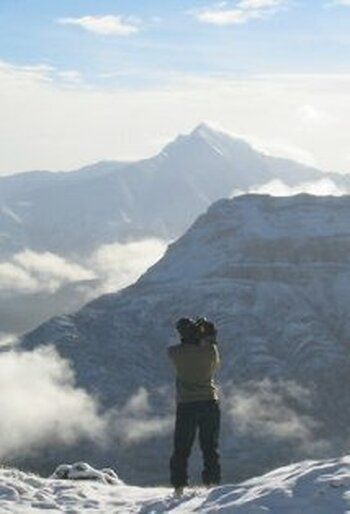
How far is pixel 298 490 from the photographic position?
863 inches

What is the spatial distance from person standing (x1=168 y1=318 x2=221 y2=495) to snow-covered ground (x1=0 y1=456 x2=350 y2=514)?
3.18 feet

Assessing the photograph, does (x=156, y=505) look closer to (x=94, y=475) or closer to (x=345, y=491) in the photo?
(x=345, y=491)

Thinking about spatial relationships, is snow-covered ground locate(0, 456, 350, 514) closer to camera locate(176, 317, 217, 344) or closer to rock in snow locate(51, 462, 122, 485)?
camera locate(176, 317, 217, 344)

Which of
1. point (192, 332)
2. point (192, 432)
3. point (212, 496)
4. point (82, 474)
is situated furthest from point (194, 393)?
point (82, 474)

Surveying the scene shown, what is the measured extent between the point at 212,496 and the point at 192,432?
76.0 inches

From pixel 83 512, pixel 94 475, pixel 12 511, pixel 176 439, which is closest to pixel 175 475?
pixel 176 439

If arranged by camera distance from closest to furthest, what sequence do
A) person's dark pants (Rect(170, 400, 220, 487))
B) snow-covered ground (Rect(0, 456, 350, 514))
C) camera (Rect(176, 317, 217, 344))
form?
snow-covered ground (Rect(0, 456, 350, 514))
person's dark pants (Rect(170, 400, 220, 487))
camera (Rect(176, 317, 217, 344))

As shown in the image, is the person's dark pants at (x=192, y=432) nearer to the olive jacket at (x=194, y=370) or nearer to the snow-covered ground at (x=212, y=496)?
the olive jacket at (x=194, y=370)

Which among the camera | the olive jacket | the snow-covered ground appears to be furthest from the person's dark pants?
the camera

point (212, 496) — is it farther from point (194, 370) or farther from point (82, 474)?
point (82, 474)

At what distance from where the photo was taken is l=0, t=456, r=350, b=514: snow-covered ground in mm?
21141

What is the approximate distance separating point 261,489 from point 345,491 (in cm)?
219

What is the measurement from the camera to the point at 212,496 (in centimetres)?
2352

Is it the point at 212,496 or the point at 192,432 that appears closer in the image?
the point at 212,496
